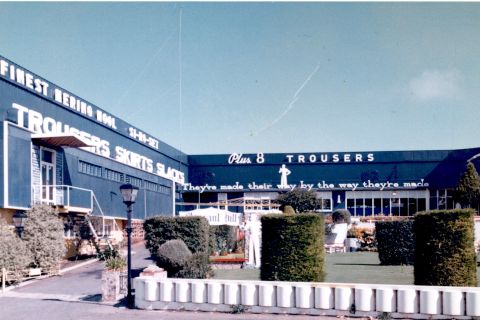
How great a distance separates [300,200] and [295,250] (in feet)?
98.6

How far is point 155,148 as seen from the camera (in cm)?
4981

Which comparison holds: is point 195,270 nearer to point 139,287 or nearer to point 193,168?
point 139,287

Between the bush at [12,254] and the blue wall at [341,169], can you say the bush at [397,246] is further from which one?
the blue wall at [341,169]

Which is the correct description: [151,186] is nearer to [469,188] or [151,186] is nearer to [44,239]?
[44,239]

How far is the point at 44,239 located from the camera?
70.3 ft

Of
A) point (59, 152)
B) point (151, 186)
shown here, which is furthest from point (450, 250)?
point (151, 186)

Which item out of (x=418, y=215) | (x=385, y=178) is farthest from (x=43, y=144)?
(x=385, y=178)

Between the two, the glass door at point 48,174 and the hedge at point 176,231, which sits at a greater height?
the glass door at point 48,174

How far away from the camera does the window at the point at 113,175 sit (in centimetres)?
3472

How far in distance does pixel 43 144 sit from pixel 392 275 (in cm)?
1671

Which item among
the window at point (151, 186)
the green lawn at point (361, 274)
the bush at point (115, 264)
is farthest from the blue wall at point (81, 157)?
the green lawn at point (361, 274)

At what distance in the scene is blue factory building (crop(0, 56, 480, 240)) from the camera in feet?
83.1

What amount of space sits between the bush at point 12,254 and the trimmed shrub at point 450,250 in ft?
42.9

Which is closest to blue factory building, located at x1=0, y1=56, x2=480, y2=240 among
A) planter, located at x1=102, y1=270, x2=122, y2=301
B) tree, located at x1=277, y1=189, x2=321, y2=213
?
tree, located at x1=277, y1=189, x2=321, y2=213
